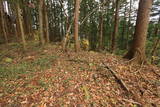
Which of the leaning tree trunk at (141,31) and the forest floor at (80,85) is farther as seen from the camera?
the leaning tree trunk at (141,31)

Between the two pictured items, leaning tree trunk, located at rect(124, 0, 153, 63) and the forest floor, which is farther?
leaning tree trunk, located at rect(124, 0, 153, 63)

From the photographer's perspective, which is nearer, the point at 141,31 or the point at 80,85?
the point at 80,85

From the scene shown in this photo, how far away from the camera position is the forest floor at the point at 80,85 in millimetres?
2703

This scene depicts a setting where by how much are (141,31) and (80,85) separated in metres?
3.70

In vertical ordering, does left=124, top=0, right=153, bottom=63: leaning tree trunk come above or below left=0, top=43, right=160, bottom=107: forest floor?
above

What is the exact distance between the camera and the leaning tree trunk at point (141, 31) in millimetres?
4238

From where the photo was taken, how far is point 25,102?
260 centimetres

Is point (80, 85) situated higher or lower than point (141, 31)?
lower

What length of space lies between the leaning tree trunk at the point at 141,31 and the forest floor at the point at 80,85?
1.69 ft

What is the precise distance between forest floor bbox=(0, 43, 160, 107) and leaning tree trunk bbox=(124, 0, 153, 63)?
1.69 ft

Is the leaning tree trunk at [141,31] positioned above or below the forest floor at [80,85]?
above

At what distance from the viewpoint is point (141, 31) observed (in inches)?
176

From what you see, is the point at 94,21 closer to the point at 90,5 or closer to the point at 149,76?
the point at 90,5

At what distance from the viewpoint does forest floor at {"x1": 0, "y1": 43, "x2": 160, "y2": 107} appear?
2.70m
